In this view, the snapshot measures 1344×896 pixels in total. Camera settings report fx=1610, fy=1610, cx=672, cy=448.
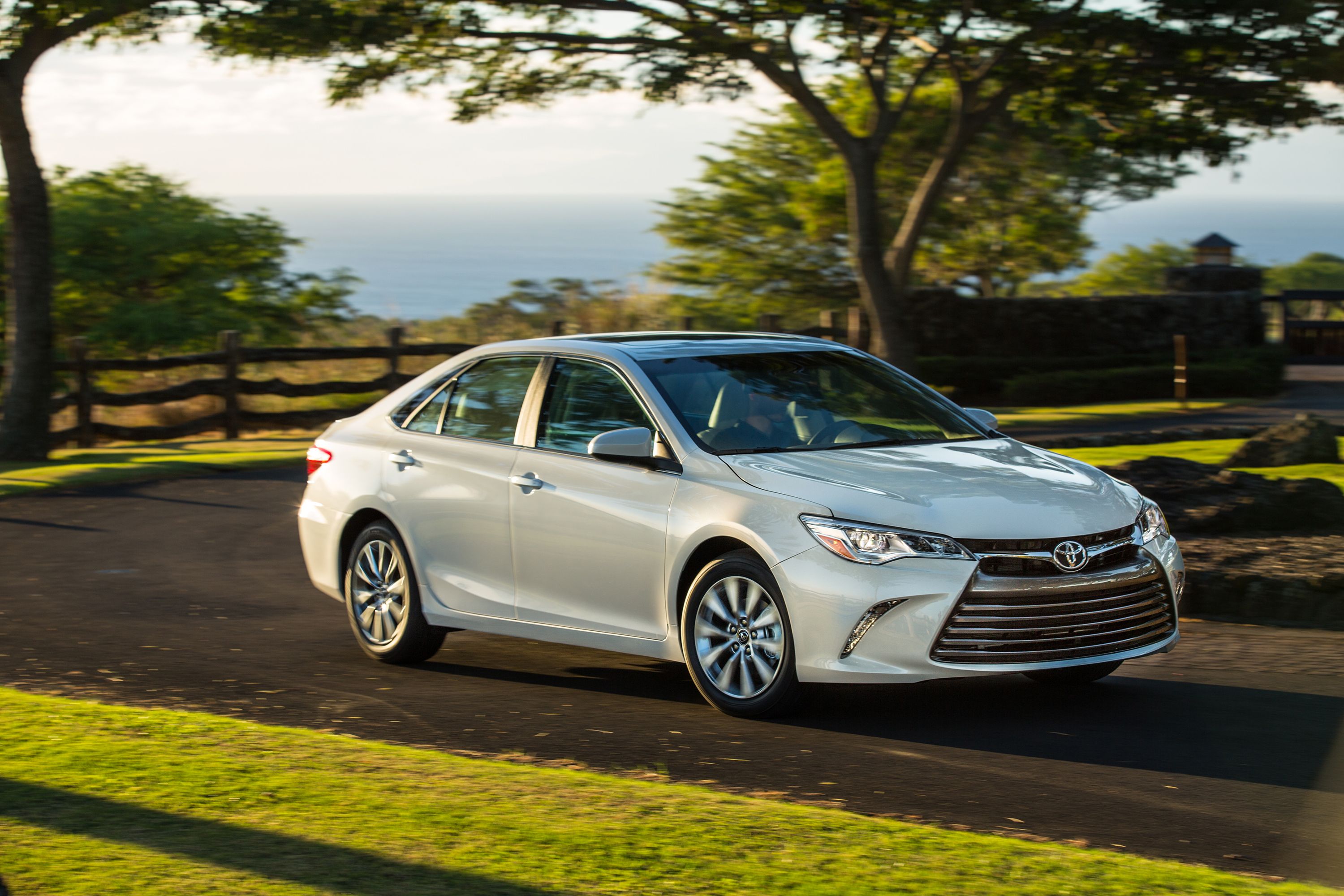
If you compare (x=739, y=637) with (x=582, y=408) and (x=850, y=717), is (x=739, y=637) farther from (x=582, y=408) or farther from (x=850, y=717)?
(x=582, y=408)

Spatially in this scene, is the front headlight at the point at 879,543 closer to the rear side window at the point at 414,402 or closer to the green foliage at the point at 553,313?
the rear side window at the point at 414,402

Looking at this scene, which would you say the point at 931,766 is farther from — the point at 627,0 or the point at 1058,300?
the point at 1058,300

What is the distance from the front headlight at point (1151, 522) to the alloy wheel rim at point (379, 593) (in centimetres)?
380

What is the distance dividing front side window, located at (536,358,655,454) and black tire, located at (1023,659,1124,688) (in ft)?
7.36

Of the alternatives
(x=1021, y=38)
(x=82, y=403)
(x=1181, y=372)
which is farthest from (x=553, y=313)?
(x=1021, y=38)

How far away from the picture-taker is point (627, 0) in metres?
24.2

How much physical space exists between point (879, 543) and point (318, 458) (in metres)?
4.03

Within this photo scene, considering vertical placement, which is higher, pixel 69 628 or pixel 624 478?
pixel 624 478

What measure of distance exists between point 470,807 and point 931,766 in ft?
6.08

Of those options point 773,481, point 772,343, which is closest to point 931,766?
point 773,481

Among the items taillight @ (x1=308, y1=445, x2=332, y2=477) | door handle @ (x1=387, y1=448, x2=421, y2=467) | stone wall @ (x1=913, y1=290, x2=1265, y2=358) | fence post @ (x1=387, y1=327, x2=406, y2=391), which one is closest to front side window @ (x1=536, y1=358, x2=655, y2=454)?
door handle @ (x1=387, y1=448, x2=421, y2=467)

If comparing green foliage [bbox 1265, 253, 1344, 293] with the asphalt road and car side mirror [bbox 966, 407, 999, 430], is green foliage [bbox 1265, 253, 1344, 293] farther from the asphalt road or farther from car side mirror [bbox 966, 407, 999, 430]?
the asphalt road

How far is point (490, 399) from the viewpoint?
8398 millimetres

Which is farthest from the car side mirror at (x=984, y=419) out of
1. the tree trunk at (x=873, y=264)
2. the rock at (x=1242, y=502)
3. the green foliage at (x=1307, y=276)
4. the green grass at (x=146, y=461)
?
the green foliage at (x=1307, y=276)
